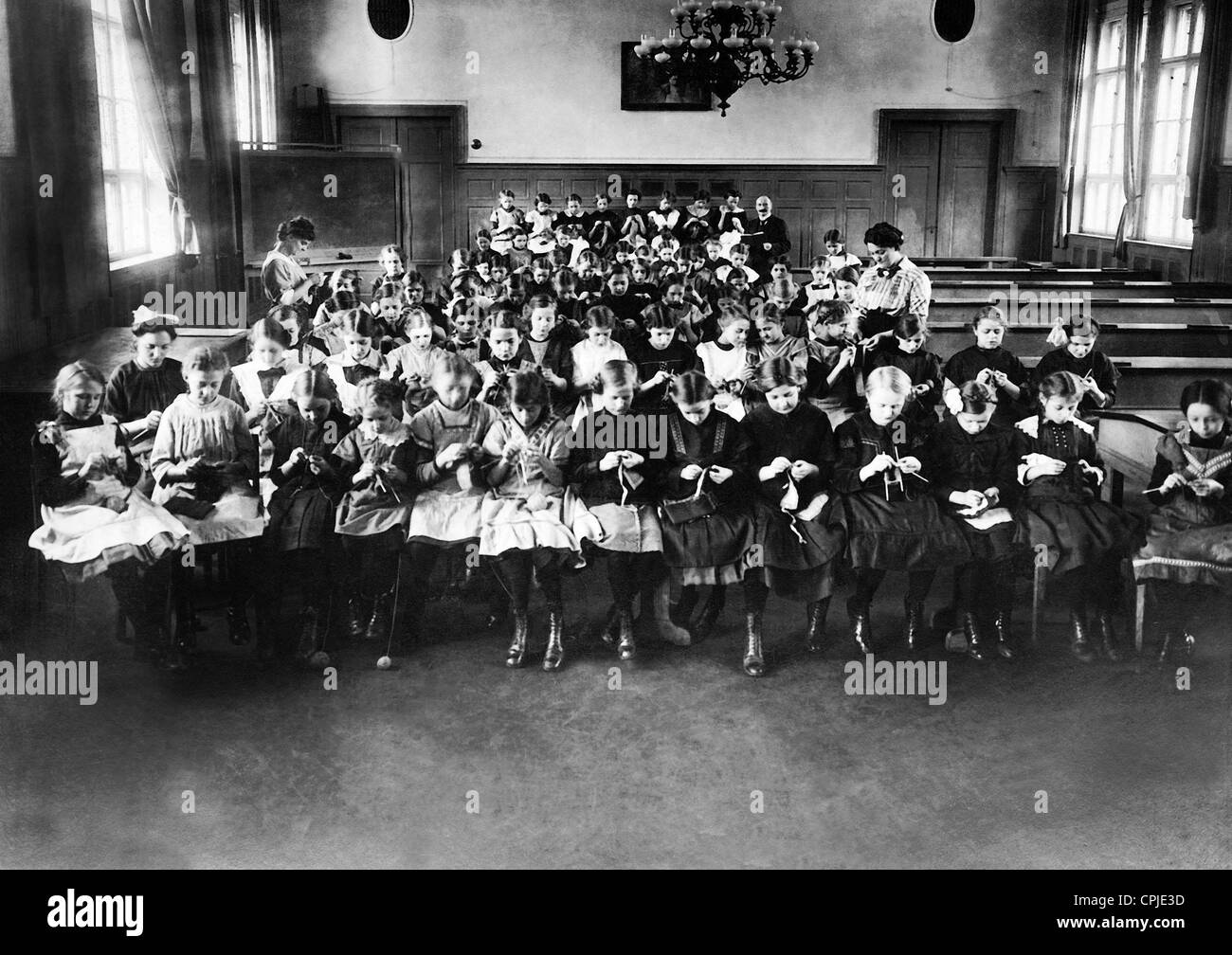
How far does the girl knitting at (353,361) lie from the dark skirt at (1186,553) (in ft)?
10.2

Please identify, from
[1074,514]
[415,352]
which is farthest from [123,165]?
[1074,514]

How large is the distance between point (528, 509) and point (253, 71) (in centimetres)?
973

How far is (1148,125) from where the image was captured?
12070 millimetres

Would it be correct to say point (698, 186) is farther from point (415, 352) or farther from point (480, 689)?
point (480, 689)

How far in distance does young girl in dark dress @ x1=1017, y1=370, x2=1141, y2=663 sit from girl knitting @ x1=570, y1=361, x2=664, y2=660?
4.61 ft

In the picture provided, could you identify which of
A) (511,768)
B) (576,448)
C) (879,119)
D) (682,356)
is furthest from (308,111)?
(511,768)

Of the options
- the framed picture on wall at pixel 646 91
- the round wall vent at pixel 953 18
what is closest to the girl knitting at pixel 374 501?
the framed picture on wall at pixel 646 91

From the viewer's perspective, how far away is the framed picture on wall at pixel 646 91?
14508 mm

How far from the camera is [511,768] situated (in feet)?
11.4

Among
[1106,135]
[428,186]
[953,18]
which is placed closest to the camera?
[1106,135]

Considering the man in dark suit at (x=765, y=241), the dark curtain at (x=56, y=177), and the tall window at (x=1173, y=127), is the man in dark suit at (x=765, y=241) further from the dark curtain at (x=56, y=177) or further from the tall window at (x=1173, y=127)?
the dark curtain at (x=56, y=177)

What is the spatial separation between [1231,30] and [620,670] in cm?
950

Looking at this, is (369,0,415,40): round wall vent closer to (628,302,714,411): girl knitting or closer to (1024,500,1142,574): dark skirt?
(628,302,714,411): girl knitting

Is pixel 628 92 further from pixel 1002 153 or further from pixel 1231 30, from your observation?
pixel 1231 30
